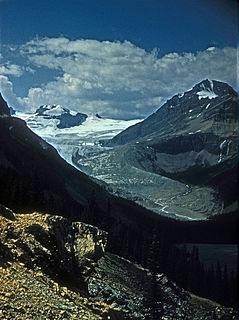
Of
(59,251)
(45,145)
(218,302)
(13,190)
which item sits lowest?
(218,302)

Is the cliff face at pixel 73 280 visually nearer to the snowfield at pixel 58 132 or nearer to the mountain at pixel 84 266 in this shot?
the mountain at pixel 84 266

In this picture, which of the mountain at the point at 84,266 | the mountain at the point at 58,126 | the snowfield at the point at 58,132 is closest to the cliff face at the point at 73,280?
the mountain at the point at 84,266

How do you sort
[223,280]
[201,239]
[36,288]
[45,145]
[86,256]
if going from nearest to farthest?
[36,288], [86,256], [223,280], [201,239], [45,145]

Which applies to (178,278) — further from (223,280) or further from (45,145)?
(45,145)

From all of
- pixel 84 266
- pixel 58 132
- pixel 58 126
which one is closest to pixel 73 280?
pixel 84 266

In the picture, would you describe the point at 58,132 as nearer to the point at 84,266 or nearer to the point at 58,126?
the point at 58,126

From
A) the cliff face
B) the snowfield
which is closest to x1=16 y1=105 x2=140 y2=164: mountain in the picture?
the snowfield

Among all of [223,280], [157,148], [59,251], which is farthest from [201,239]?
[157,148]

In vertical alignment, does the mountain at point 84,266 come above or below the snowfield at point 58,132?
below
